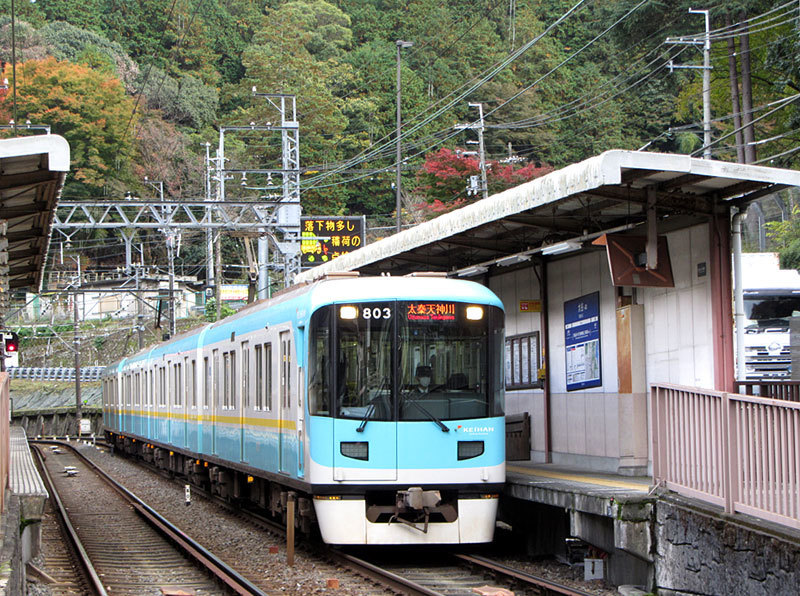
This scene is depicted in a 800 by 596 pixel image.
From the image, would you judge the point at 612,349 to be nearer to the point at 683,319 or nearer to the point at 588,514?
the point at 683,319

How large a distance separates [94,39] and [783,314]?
2381 inches

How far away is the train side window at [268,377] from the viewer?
13.4 metres

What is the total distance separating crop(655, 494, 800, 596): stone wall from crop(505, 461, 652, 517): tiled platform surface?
1.29ft

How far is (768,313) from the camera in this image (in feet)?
66.7

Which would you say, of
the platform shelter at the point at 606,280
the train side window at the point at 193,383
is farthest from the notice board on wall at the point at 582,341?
the train side window at the point at 193,383

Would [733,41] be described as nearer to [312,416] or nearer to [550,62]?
[550,62]

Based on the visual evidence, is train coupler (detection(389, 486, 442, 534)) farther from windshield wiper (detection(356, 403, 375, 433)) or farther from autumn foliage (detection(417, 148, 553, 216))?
autumn foliage (detection(417, 148, 553, 216))

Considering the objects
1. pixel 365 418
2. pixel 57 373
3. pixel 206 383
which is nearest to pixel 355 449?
pixel 365 418

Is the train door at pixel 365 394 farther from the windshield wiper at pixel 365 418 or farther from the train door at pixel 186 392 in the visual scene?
the train door at pixel 186 392

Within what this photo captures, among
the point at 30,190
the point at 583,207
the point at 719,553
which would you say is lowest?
the point at 719,553

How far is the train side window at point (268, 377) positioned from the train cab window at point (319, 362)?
2.02 meters

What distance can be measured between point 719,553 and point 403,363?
399 centimetres

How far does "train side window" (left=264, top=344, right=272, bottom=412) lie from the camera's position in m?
13.4

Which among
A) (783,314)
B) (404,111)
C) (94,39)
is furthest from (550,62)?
(783,314)
